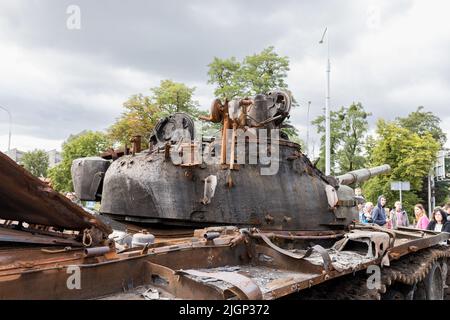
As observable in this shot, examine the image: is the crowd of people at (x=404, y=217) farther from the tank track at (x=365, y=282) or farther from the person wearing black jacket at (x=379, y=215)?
the tank track at (x=365, y=282)

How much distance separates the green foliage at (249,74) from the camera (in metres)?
30.6

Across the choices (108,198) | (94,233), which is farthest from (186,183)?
(94,233)

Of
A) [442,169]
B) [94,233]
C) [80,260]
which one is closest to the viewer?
[80,260]

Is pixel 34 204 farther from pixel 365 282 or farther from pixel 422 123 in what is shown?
pixel 422 123

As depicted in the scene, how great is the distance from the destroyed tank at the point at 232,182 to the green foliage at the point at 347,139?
37836mm

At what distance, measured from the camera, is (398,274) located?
237 inches

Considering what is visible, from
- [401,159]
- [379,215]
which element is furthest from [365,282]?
[401,159]

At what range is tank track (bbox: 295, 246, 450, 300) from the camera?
511 centimetres

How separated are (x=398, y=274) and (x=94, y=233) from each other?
442 centimetres

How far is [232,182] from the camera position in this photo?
553 centimetres

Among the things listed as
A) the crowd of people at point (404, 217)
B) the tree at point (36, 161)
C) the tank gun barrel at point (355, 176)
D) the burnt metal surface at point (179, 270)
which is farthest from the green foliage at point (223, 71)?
the tree at point (36, 161)

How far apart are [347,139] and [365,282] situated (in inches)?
1600
